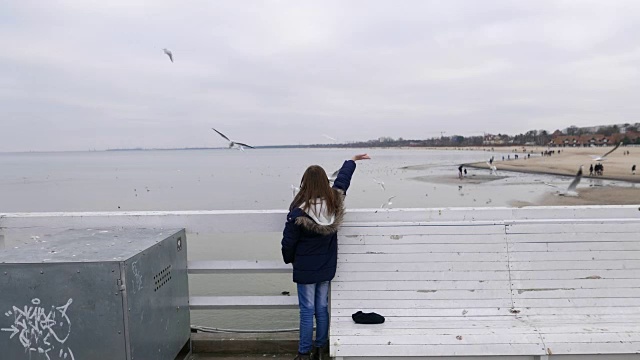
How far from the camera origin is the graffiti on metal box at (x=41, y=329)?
9.41 ft

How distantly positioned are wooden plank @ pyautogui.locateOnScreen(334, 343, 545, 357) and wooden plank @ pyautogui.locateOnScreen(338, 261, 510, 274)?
68 centimetres

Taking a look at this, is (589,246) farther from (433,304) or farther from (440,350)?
Result: (440,350)

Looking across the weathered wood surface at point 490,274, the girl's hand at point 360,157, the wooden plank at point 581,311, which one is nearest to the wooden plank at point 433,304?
the weathered wood surface at point 490,274

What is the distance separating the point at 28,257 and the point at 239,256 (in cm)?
888

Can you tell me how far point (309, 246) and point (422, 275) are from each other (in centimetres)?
95

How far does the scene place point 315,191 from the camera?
11.8ft

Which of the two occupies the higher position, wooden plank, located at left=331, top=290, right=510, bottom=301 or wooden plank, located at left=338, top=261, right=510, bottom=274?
wooden plank, located at left=338, top=261, right=510, bottom=274

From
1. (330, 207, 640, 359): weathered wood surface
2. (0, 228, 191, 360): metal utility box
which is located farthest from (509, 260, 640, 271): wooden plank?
(0, 228, 191, 360): metal utility box

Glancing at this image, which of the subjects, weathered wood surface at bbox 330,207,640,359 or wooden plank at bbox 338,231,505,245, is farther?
wooden plank at bbox 338,231,505,245

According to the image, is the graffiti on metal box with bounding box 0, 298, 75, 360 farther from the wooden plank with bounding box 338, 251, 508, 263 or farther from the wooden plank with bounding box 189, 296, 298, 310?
the wooden plank with bounding box 338, 251, 508, 263

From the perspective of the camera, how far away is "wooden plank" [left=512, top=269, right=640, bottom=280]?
3.73m

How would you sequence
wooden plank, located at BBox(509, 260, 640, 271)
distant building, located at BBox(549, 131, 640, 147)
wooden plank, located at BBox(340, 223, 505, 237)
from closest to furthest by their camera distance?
wooden plank, located at BBox(509, 260, 640, 271) → wooden plank, located at BBox(340, 223, 505, 237) → distant building, located at BBox(549, 131, 640, 147)

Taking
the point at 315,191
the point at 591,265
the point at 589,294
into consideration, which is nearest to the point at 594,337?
the point at 589,294

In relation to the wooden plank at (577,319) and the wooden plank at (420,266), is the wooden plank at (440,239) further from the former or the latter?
the wooden plank at (577,319)
